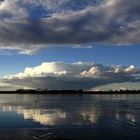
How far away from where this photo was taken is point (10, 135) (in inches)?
1147

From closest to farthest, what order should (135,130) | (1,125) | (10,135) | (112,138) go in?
(112,138), (10,135), (135,130), (1,125)

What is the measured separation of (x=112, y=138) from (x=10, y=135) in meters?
8.31

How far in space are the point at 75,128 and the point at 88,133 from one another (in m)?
3.40

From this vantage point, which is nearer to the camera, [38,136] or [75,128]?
[38,136]

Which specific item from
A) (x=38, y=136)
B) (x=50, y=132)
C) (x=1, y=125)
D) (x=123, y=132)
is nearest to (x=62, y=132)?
(x=50, y=132)

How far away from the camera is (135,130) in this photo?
31.4 metres

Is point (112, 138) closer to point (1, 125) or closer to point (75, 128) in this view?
point (75, 128)

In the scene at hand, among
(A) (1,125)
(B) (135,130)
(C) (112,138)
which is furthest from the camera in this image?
(A) (1,125)

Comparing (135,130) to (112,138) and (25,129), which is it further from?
(25,129)

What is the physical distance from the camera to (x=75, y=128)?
108 feet

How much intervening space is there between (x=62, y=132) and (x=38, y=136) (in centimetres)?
314

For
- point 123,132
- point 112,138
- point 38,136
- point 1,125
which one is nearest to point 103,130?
point 123,132

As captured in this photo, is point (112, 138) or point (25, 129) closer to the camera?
point (112, 138)

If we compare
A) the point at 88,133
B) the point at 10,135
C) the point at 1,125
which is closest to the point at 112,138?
the point at 88,133
